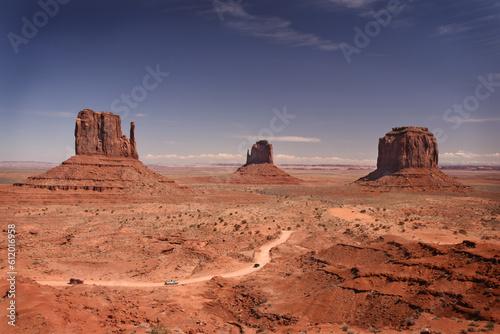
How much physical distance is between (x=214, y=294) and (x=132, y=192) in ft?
155

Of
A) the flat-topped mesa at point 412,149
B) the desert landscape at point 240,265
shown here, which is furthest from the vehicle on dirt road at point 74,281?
the flat-topped mesa at point 412,149

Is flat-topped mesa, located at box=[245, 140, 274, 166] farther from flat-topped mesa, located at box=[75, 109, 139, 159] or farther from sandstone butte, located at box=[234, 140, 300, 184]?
flat-topped mesa, located at box=[75, 109, 139, 159]

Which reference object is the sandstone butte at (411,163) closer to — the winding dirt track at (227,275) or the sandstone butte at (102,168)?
the sandstone butte at (102,168)

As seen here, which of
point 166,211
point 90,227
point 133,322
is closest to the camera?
point 133,322

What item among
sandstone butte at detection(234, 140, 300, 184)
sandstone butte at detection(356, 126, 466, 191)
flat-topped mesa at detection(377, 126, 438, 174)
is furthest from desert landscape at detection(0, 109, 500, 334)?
sandstone butte at detection(234, 140, 300, 184)

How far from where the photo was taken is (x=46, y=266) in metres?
24.3

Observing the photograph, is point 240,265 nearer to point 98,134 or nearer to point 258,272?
point 258,272

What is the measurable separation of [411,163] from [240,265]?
3497 inches

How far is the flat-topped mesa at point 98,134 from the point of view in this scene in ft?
215

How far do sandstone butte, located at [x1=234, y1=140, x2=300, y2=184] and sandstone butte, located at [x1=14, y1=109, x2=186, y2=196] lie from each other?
207 ft

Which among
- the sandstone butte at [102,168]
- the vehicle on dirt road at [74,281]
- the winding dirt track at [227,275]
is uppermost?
the sandstone butte at [102,168]

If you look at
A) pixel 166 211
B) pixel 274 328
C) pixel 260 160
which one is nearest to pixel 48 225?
pixel 166 211

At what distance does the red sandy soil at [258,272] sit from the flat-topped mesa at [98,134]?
76.4ft

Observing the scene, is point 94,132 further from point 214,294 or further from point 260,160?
point 260,160
